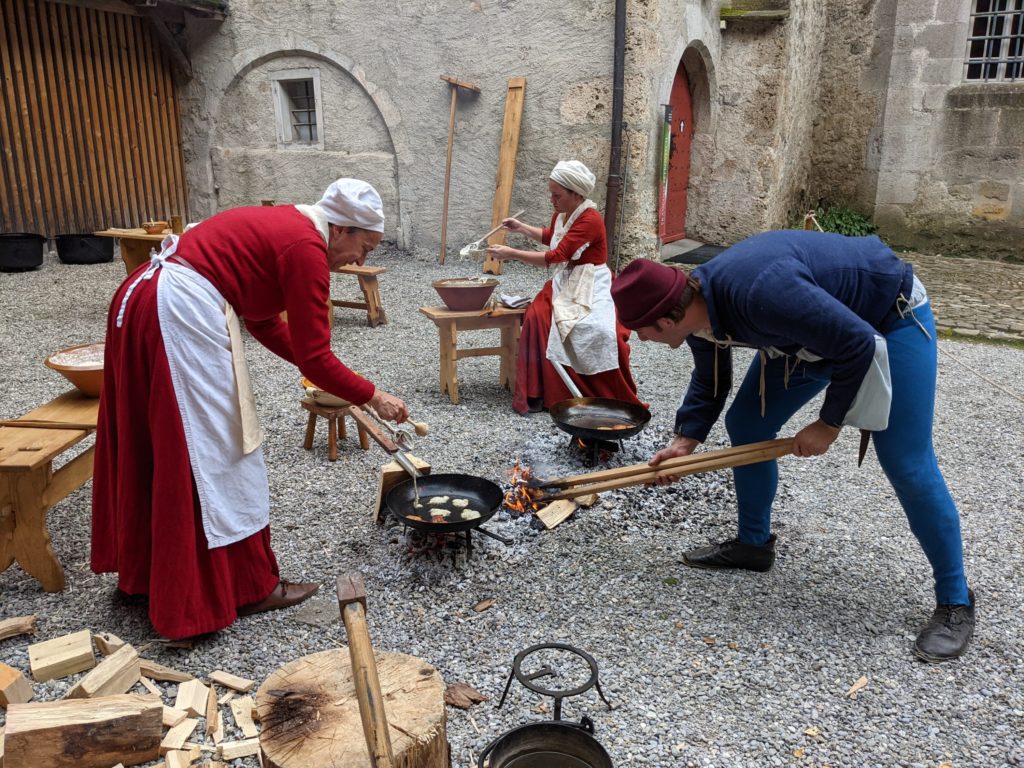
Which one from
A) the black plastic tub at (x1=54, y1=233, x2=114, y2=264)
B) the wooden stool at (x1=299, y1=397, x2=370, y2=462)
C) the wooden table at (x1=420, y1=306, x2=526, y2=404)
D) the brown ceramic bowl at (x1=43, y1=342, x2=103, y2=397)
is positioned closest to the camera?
the brown ceramic bowl at (x1=43, y1=342, x2=103, y2=397)

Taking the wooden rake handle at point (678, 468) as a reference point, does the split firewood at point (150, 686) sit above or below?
below

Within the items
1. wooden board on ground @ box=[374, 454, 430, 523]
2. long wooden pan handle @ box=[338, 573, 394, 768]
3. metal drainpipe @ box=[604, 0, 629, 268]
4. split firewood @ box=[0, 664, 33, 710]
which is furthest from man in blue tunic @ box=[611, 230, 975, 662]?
metal drainpipe @ box=[604, 0, 629, 268]

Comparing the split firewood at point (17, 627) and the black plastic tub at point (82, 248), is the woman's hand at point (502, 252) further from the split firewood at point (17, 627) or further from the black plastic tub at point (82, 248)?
the black plastic tub at point (82, 248)

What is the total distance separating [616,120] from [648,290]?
6.95 m

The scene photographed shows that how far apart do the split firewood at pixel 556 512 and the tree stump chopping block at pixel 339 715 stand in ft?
5.77

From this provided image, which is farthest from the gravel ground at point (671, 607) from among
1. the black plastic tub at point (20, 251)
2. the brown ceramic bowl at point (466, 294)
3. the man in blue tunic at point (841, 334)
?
the black plastic tub at point (20, 251)

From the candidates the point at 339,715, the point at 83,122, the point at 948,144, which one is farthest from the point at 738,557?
the point at 948,144

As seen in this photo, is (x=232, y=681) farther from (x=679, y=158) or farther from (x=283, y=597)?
(x=679, y=158)

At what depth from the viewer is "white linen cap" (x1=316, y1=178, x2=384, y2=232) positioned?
2.76 m

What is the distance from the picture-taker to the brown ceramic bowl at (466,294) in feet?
17.9

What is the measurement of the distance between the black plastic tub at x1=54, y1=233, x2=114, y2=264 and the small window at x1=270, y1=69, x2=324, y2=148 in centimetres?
287

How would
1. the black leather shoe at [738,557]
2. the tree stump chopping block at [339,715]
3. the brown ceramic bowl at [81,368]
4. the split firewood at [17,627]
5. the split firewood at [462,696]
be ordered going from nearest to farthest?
1. the tree stump chopping block at [339,715]
2. the split firewood at [462,696]
3. the split firewood at [17,627]
4. the black leather shoe at [738,557]
5. the brown ceramic bowl at [81,368]

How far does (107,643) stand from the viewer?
110 inches

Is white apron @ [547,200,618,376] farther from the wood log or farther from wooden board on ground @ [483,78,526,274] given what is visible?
wooden board on ground @ [483,78,526,274]
